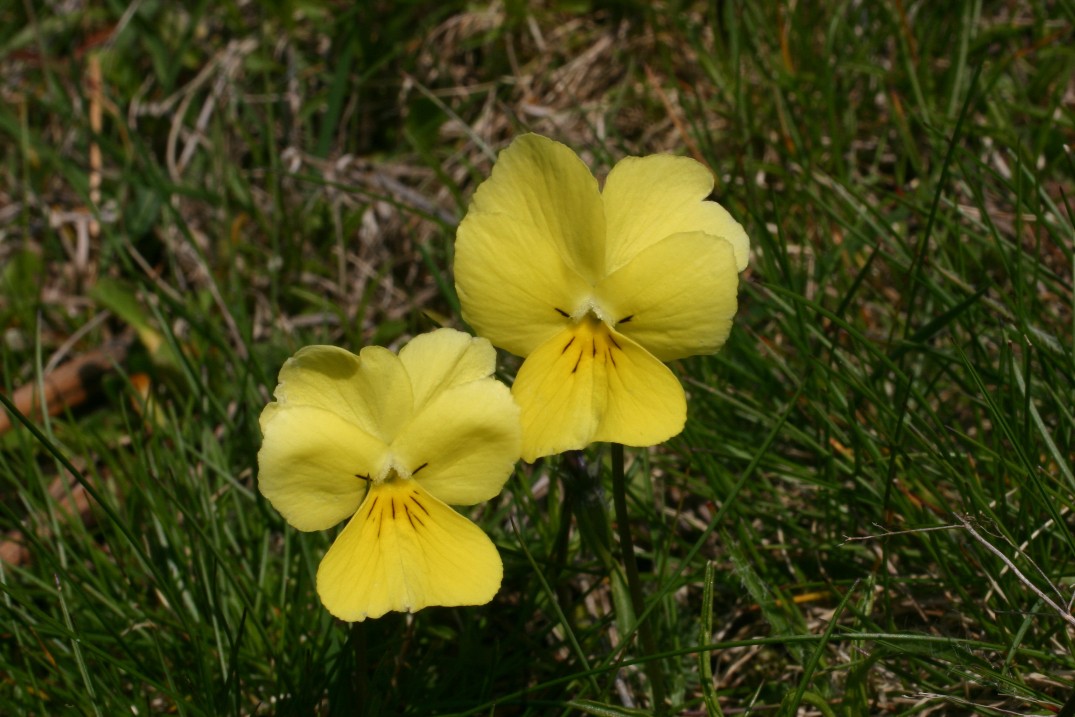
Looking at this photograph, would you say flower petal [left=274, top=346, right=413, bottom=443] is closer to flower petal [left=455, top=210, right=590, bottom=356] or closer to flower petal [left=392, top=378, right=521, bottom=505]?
flower petal [left=392, top=378, right=521, bottom=505]

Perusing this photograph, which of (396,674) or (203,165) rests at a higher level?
(203,165)

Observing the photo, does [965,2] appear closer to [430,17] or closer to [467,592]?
[430,17]

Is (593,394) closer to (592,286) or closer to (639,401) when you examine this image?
(639,401)

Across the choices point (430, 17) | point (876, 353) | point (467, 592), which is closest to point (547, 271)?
point (467, 592)

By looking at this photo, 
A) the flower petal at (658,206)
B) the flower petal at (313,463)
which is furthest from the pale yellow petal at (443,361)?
the flower petal at (658,206)

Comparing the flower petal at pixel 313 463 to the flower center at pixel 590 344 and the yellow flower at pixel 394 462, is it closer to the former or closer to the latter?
the yellow flower at pixel 394 462

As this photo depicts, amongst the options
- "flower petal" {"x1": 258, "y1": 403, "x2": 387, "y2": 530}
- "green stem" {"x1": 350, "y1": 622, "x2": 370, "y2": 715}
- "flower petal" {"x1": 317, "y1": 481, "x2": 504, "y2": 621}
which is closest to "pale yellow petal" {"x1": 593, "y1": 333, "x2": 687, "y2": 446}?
"flower petal" {"x1": 317, "y1": 481, "x2": 504, "y2": 621}
